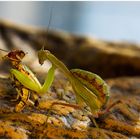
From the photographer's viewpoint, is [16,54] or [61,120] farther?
[16,54]

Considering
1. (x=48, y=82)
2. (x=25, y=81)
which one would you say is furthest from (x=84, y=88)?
(x=25, y=81)

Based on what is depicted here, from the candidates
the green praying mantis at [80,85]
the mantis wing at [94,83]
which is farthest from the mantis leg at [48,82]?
the mantis wing at [94,83]

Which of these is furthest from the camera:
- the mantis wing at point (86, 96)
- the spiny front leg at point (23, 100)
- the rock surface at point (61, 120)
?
the mantis wing at point (86, 96)

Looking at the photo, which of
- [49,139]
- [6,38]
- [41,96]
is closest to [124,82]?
[41,96]

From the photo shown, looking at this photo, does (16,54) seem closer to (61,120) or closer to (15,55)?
(15,55)

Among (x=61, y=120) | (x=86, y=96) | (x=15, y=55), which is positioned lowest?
(x=61, y=120)

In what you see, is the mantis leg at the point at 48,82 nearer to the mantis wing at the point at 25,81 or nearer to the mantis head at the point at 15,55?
the mantis wing at the point at 25,81

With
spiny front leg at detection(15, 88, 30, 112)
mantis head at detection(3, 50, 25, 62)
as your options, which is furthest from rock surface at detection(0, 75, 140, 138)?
mantis head at detection(3, 50, 25, 62)

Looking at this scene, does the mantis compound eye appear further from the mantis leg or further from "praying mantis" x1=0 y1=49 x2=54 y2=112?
the mantis leg

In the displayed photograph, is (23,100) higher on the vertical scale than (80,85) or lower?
lower
